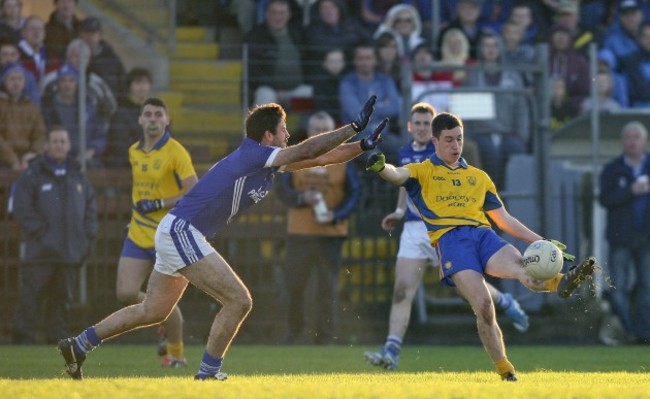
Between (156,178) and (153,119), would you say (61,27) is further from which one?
(156,178)

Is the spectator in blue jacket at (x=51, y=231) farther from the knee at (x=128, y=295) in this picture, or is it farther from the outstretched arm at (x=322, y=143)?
the outstretched arm at (x=322, y=143)

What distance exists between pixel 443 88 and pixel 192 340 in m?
4.25

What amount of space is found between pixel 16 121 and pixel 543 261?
9095 mm

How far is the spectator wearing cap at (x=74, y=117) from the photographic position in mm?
17922

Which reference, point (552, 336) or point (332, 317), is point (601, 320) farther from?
point (332, 317)

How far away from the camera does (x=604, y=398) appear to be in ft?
29.0

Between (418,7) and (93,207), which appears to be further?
(418,7)

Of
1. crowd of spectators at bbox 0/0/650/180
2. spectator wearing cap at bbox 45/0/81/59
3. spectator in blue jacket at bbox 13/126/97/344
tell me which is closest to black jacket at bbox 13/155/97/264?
spectator in blue jacket at bbox 13/126/97/344

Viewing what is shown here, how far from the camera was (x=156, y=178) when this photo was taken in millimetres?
14086

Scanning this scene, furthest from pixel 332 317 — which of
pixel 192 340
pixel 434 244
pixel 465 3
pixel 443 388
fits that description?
pixel 443 388

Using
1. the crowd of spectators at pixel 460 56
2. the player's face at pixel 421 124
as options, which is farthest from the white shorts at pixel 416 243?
the crowd of spectators at pixel 460 56

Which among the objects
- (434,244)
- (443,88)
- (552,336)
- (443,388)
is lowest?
(552,336)

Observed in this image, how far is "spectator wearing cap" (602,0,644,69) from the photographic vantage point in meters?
20.9

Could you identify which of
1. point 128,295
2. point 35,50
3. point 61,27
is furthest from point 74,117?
point 128,295
